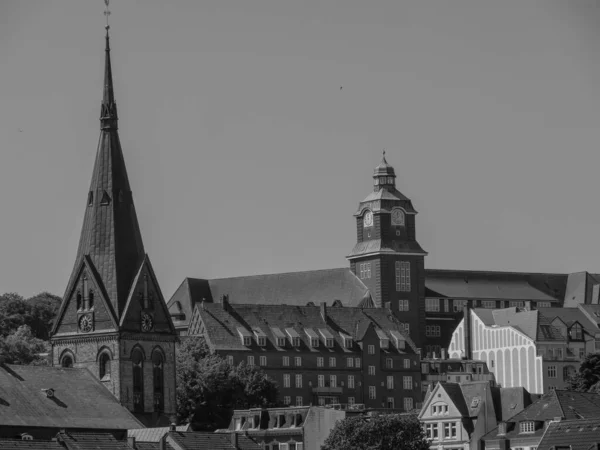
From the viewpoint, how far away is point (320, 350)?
194 meters

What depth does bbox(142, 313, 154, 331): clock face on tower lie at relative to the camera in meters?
142

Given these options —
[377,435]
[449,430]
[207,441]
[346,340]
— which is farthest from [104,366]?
[346,340]

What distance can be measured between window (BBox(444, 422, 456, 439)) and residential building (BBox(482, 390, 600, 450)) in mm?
8524

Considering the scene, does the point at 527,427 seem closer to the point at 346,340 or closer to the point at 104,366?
the point at 104,366

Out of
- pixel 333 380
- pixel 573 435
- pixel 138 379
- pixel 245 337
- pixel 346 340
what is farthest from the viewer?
pixel 346 340

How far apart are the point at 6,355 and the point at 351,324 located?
32.9 metres

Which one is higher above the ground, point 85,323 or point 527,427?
point 85,323

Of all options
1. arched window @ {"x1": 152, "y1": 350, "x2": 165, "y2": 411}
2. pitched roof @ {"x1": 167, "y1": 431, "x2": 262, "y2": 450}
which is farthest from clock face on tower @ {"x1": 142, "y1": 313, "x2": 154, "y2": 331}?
pitched roof @ {"x1": 167, "y1": 431, "x2": 262, "y2": 450}

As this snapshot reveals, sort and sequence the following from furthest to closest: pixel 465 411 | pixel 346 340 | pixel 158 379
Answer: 1. pixel 346 340
2. pixel 465 411
3. pixel 158 379

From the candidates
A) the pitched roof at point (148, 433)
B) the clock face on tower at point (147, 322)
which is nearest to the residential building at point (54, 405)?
the pitched roof at point (148, 433)

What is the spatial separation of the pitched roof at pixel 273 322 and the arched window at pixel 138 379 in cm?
4517

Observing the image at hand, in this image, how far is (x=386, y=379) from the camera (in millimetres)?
196250

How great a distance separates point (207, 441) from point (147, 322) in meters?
19.6

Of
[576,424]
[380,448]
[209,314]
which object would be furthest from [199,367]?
[576,424]
